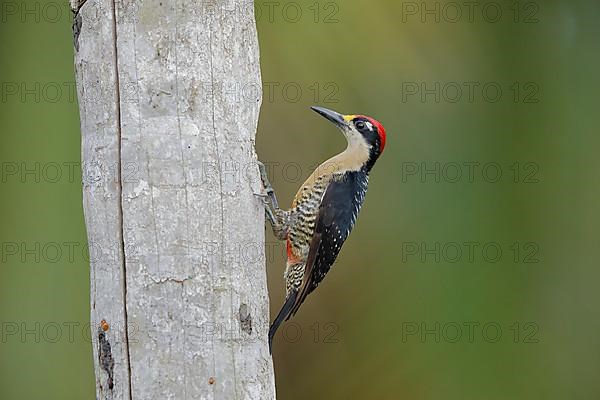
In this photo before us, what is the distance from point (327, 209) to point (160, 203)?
4.06 feet

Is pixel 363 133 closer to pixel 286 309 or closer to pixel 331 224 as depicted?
pixel 331 224

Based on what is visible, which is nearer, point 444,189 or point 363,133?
point 363,133

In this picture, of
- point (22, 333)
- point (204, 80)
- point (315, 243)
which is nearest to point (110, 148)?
point (204, 80)

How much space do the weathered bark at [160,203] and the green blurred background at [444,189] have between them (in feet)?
7.26

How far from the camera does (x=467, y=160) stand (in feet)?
15.5

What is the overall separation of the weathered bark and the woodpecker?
0.92 metres

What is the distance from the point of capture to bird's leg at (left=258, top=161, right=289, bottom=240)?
295 centimetres

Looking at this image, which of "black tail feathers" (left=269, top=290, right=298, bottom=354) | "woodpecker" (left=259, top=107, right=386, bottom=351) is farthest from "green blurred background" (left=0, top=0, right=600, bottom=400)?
"black tail feathers" (left=269, top=290, right=298, bottom=354)

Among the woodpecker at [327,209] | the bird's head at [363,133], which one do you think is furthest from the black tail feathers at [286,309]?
the bird's head at [363,133]

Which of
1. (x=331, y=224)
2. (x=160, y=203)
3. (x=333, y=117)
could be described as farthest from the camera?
(x=333, y=117)

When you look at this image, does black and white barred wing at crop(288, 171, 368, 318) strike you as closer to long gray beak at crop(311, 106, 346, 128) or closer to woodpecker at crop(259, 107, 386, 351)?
woodpecker at crop(259, 107, 386, 351)

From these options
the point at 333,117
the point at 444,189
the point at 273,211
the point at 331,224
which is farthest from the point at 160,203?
the point at 444,189

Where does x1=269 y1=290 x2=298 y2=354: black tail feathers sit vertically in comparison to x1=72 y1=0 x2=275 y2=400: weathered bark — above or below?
below

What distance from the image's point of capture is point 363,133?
11.8ft
